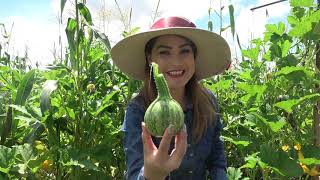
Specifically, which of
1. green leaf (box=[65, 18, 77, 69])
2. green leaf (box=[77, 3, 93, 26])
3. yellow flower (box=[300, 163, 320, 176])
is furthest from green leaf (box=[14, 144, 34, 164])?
yellow flower (box=[300, 163, 320, 176])

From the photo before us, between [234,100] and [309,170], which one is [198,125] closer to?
[309,170]

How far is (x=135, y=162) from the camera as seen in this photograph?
6.56 ft

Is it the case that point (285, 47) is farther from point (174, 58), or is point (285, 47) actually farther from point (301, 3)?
point (174, 58)

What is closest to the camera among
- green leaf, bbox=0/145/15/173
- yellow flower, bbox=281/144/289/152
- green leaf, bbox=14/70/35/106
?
green leaf, bbox=0/145/15/173

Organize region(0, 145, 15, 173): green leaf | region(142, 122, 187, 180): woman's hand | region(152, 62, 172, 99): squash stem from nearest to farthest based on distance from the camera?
1. region(152, 62, 172, 99): squash stem
2. region(142, 122, 187, 180): woman's hand
3. region(0, 145, 15, 173): green leaf

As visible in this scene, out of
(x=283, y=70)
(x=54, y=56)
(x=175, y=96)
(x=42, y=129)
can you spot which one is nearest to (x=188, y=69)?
(x=175, y=96)

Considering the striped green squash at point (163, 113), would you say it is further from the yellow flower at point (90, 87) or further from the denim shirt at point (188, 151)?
the yellow flower at point (90, 87)

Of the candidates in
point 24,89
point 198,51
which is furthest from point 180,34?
point 24,89

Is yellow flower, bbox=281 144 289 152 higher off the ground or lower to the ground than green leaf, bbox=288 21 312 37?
lower

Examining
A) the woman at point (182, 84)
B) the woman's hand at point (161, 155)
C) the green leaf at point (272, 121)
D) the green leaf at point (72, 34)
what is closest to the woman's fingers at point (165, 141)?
the woman's hand at point (161, 155)

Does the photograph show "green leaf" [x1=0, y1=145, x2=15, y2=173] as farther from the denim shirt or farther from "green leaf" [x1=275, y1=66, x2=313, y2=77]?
"green leaf" [x1=275, y1=66, x2=313, y2=77]

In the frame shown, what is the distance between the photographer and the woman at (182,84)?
2.09 metres

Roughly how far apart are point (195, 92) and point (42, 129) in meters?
0.79

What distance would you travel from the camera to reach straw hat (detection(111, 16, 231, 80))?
216cm
